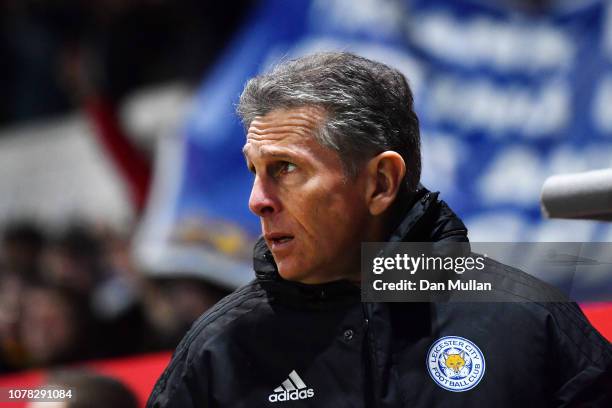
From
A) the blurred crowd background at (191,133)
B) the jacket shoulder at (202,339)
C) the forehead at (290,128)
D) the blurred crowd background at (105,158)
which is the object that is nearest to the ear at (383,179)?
the forehead at (290,128)

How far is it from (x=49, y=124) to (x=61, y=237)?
4.08 feet

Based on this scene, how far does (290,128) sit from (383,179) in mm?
194

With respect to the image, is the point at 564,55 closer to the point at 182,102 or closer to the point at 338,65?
the point at 338,65

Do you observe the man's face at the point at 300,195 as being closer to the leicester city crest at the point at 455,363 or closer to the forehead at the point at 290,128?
the forehead at the point at 290,128

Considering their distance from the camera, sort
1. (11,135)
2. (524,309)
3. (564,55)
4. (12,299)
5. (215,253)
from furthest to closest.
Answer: (11,135), (12,299), (215,253), (564,55), (524,309)

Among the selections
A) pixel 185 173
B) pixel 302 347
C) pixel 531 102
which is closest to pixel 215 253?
pixel 185 173

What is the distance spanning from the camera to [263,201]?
1.77 m

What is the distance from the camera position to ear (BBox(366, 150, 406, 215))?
5.93 ft

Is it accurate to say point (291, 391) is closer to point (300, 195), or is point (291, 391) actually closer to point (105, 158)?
point (300, 195)

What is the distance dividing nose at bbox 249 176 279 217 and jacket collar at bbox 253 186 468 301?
3.3 inches

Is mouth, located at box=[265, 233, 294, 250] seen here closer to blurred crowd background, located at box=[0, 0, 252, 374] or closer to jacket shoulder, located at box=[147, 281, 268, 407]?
jacket shoulder, located at box=[147, 281, 268, 407]

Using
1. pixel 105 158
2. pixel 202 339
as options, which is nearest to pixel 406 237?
pixel 202 339

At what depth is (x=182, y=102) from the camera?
6148 mm

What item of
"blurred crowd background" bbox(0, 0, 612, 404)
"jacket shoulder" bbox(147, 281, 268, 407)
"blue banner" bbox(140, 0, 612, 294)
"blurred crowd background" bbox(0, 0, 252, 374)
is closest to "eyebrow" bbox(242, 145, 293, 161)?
"jacket shoulder" bbox(147, 281, 268, 407)
